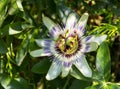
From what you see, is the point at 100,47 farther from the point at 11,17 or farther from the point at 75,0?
the point at 75,0

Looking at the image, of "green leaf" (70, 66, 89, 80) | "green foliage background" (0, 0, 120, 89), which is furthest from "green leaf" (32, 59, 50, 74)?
"green leaf" (70, 66, 89, 80)

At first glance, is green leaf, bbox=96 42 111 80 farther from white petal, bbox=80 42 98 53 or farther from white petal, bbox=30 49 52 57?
white petal, bbox=30 49 52 57

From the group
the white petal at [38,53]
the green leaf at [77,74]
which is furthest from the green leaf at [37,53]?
the green leaf at [77,74]

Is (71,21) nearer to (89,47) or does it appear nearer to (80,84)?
(89,47)

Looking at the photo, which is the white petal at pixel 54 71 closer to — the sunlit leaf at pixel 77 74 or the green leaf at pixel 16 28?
the sunlit leaf at pixel 77 74

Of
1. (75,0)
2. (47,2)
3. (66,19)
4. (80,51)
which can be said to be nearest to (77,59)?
(80,51)
